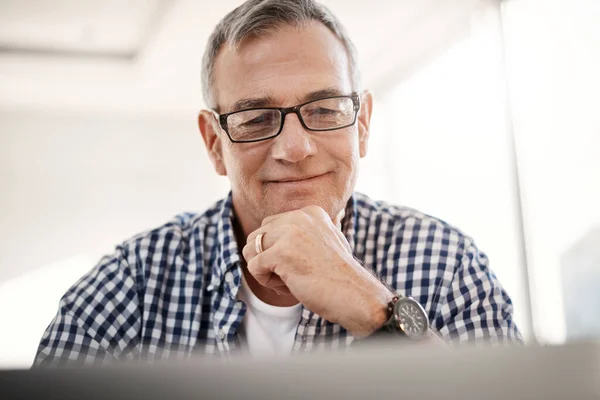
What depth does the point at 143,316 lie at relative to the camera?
1386 mm

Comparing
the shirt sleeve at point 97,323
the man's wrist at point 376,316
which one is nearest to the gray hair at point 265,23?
the shirt sleeve at point 97,323

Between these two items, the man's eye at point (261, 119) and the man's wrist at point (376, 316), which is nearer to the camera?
the man's wrist at point (376, 316)

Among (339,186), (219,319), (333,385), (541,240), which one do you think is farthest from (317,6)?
(541,240)

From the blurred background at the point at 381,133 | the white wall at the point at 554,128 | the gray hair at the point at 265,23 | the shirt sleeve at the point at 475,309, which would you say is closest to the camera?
the shirt sleeve at the point at 475,309

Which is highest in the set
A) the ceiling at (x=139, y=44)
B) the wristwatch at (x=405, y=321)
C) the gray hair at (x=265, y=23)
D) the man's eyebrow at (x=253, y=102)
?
the ceiling at (x=139, y=44)

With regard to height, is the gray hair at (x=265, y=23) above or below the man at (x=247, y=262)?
above

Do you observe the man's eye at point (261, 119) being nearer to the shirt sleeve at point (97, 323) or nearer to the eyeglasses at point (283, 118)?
the eyeglasses at point (283, 118)

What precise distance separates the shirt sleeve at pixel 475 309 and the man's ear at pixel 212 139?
2.17 feet

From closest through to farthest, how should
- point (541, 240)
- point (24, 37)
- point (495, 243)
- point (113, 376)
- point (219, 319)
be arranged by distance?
1. point (113, 376)
2. point (219, 319)
3. point (541, 240)
4. point (495, 243)
5. point (24, 37)

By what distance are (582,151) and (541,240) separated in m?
0.78

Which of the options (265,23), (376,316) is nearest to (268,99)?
(265,23)

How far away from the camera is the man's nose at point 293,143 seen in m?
1.31

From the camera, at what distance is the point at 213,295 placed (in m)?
1.40

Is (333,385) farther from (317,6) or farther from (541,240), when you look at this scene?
(541,240)
